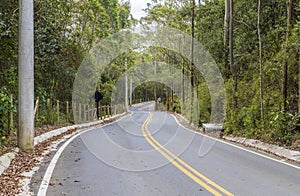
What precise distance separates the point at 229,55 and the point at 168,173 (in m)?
15.7

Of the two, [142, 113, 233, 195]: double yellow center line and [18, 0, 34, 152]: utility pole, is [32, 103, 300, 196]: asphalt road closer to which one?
[142, 113, 233, 195]: double yellow center line

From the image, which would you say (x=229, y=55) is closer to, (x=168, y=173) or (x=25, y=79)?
(x=25, y=79)

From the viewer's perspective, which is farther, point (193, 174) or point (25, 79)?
point (25, 79)

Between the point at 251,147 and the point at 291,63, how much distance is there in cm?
378

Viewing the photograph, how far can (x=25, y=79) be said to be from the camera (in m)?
12.2

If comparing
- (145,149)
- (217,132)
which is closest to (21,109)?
(145,149)

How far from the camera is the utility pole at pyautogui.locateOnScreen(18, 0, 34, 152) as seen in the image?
12.1 m

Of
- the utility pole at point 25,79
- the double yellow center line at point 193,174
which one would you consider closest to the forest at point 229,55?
the utility pole at point 25,79

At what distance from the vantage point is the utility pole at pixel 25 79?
1214 centimetres

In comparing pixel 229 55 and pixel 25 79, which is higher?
pixel 229 55

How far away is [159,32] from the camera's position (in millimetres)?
46531

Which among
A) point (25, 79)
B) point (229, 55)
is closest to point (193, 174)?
point (25, 79)

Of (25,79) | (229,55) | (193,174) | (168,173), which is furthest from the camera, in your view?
(229,55)

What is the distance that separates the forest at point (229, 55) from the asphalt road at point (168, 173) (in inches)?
109
